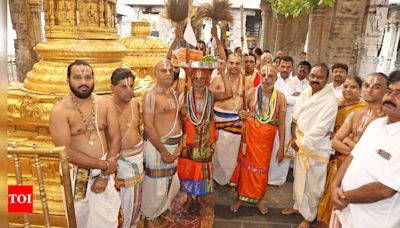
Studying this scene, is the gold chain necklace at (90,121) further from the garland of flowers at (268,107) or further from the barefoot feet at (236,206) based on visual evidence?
the barefoot feet at (236,206)

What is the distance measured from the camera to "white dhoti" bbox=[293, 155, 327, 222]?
3.41 metres

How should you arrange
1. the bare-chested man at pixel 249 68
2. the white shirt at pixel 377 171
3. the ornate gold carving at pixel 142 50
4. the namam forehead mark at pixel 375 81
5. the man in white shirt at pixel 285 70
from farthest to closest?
the ornate gold carving at pixel 142 50 < the man in white shirt at pixel 285 70 < the bare-chested man at pixel 249 68 < the namam forehead mark at pixel 375 81 < the white shirt at pixel 377 171

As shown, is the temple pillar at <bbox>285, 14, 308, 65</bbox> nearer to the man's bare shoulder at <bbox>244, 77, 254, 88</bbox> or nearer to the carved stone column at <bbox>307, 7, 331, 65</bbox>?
the carved stone column at <bbox>307, 7, 331, 65</bbox>

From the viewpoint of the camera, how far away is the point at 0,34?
438mm

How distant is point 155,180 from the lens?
328cm

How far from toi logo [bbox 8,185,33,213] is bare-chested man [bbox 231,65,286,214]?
2.56m

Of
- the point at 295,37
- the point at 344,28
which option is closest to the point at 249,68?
the point at 344,28

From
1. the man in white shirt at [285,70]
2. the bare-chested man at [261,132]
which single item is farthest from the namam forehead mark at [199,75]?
the man in white shirt at [285,70]

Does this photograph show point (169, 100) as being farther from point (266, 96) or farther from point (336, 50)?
point (336, 50)

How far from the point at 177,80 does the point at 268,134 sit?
4.86ft

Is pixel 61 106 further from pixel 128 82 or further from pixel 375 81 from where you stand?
pixel 375 81

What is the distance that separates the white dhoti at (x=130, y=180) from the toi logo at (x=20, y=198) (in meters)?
1.11

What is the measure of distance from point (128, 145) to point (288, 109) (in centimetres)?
287

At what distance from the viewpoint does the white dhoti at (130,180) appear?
112 inches
